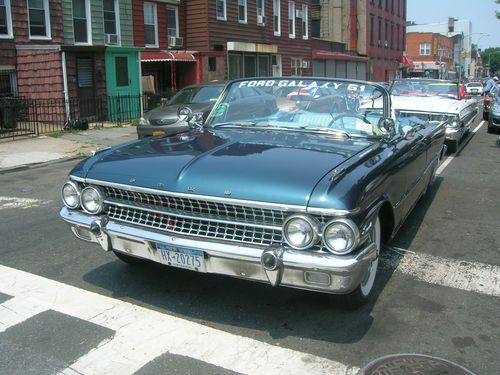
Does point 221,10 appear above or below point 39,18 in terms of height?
above

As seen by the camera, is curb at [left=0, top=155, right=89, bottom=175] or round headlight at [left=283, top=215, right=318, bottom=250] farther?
curb at [left=0, top=155, right=89, bottom=175]

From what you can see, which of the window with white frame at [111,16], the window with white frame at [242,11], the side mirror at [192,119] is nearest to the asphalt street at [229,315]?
the side mirror at [192,119]

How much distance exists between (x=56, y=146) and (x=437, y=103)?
357 inches

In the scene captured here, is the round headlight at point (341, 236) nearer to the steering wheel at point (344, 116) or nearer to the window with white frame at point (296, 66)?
the steering wheel at point (344, 116)

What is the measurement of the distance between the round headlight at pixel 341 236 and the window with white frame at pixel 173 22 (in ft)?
70.5

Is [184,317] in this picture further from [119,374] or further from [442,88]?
[442,88]

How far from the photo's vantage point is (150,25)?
72.6 feet

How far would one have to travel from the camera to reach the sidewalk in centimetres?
1166

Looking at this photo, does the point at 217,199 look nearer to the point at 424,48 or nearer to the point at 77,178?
the point at 77,178

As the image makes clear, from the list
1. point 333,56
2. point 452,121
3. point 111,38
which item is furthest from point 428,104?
point 333,56

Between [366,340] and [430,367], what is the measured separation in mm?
498

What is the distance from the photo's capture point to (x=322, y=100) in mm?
4809

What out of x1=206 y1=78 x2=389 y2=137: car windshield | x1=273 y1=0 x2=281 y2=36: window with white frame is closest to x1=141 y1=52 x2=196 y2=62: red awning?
x1=273 y1=0 x2=281 y2=36: window with white frame

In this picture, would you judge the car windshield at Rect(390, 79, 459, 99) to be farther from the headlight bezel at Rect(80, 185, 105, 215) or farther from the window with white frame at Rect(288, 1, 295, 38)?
the window with white frame at Rect(288, 1, 295, 38)
